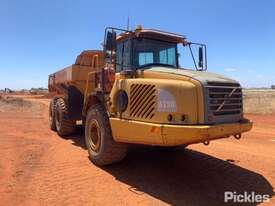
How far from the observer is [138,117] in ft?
21.5

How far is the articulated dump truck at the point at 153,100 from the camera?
5.94 metres

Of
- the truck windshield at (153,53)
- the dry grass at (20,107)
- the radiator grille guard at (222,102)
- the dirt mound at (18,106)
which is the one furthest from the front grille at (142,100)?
the dirt mound at (18,106)

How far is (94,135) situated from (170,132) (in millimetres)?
3000

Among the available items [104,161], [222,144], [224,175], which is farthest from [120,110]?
[222,144]

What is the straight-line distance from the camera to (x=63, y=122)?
456 inches

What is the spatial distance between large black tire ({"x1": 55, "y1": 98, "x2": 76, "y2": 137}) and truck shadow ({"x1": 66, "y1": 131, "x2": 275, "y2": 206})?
3.33 m

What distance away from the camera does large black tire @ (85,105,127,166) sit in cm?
746

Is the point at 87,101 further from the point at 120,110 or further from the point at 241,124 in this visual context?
the point at 241,124

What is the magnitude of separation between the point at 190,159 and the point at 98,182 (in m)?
2.72

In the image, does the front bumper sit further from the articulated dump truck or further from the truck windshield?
the truck windshield

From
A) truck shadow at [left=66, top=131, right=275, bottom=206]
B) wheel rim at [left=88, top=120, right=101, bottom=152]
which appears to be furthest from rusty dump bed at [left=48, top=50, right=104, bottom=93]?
truck shadow at [left=66, top=131, right=275, bottom=206]

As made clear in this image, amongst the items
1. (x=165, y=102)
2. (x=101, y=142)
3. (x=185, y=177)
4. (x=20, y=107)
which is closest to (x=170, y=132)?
(x=165, y=102)

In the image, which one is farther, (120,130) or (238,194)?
(120,130)

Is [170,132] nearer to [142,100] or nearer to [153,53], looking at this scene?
[142,100]
